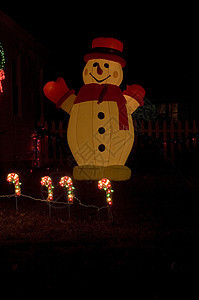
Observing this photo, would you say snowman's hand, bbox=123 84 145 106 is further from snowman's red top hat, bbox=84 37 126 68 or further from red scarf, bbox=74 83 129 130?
snowman's red top hat, bbox=84 37 126 68

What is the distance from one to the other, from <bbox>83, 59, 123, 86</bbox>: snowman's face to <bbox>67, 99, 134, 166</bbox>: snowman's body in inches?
20.2

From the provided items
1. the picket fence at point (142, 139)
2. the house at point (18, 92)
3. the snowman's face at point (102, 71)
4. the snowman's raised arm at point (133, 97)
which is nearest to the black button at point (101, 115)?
the snowman's face at point (102, 71)

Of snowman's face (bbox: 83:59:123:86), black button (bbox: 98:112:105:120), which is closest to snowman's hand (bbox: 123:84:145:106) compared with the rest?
snowman's face (bbox: 83:59:123:86)

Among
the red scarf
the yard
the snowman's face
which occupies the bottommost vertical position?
the yard

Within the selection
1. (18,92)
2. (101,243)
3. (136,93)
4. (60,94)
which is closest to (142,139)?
(18,92)

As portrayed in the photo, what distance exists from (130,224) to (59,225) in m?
0.97

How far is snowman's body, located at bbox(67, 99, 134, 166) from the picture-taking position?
25.4ft

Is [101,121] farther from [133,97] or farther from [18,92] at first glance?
[18,92]

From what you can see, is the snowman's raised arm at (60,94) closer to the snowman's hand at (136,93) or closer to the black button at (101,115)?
the black button at (101,115)

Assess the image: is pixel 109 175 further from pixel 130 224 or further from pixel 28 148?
pixel 28 148

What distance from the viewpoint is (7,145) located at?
12.3 meters

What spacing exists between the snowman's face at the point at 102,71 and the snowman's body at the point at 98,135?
0.51 meters

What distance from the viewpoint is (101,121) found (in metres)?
7.75

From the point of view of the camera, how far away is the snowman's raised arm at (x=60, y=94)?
8398 millimetres
